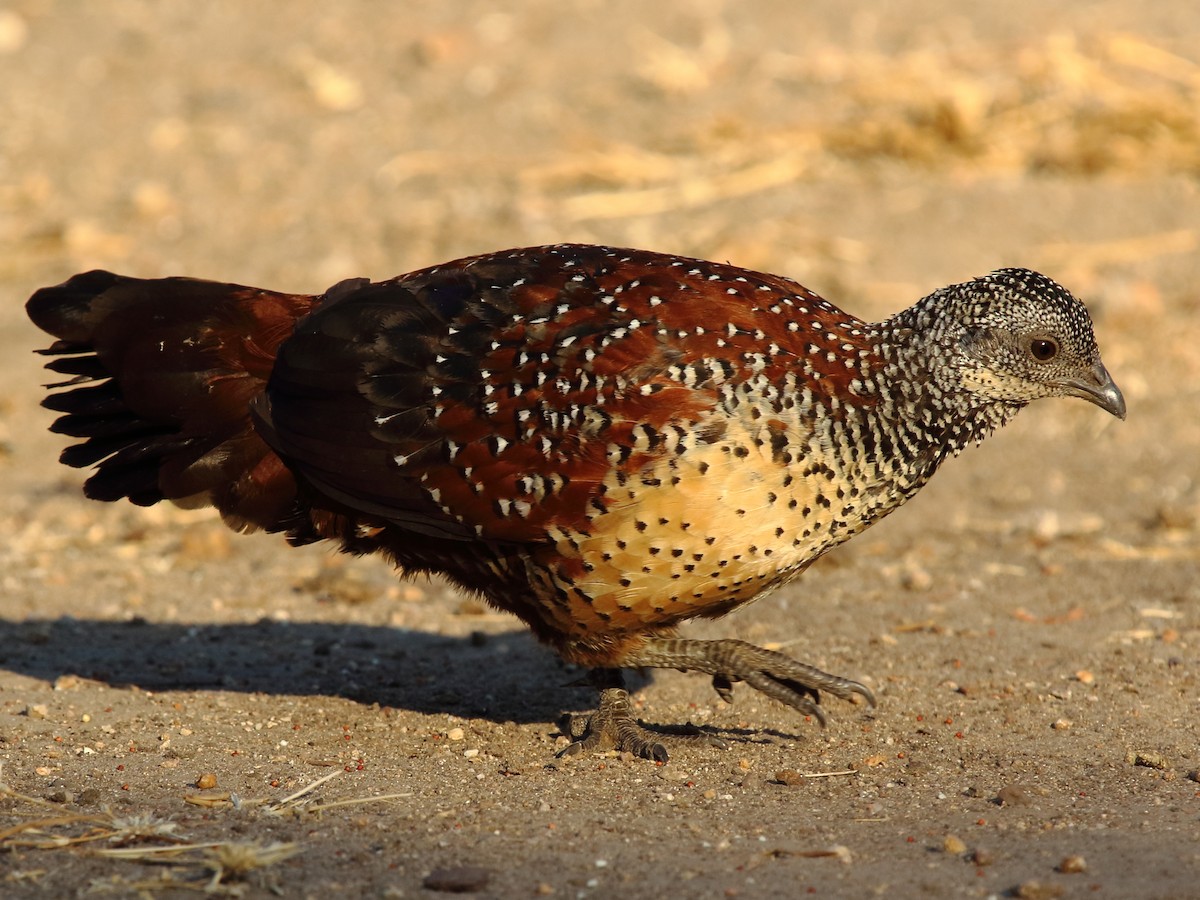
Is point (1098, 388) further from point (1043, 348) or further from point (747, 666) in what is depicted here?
point (747, 666)

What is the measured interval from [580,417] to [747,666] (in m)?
1.04

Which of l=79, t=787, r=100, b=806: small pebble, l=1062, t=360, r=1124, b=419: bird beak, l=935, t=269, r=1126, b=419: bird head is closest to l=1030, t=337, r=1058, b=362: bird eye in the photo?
l=935, t=269, r=1126, b=419: bird head

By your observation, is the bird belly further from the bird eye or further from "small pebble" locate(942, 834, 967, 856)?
"small pebble" locate(942, 834, 967, 856)

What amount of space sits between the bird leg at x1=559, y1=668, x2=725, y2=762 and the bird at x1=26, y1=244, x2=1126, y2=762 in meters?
0.01

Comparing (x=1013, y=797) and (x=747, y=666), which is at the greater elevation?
(x=747, y=666)

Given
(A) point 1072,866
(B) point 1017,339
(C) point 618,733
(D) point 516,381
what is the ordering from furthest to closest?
(C) point 618,733 < (B) point 1017,339 < (D) point 516,381 < (A) point 1072,866

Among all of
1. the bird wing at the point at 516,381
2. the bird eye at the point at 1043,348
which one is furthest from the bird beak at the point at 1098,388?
the bird wing at the point at 516,381

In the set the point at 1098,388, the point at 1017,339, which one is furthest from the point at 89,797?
the point at 1098,388

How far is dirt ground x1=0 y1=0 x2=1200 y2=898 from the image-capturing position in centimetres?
413

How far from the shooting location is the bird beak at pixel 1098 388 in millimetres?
4992

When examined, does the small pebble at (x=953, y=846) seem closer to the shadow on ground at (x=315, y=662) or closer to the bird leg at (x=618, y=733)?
the bird leg at (x=618, y=733)

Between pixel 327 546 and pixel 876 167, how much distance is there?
18.0 ft

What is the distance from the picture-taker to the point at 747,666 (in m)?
5.01

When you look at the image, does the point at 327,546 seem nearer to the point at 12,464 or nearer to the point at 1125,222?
the point at 12,464
